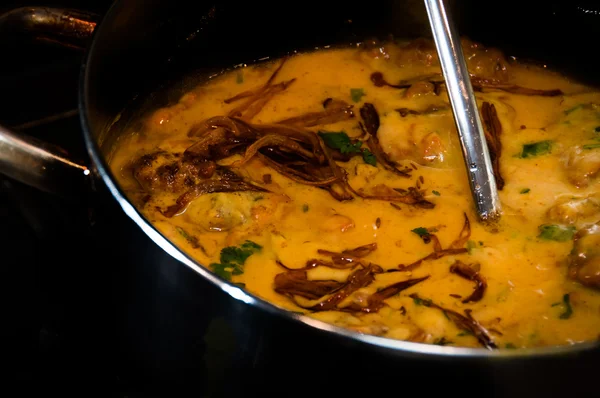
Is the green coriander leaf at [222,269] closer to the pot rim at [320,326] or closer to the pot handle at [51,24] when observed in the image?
the pot rim at [320,326]

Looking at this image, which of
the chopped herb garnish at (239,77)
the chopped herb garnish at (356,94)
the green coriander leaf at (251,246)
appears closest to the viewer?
the green coriander leaf at (251,246)

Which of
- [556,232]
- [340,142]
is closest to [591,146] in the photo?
[556,232]

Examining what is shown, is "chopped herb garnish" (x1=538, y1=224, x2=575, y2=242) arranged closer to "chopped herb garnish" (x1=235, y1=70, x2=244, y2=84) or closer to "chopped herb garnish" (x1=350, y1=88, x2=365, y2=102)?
"chopped herb garnish" (x1=350, y1=88, x2=365, y2=102)

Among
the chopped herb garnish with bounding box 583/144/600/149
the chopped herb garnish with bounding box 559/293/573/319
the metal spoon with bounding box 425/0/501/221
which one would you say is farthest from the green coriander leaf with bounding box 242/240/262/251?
the chopped herb garnish with bounding box 583/144/600/149

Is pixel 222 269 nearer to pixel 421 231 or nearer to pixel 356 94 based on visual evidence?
pixel 421 231

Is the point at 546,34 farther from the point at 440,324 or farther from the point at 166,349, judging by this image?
the point at 166,349

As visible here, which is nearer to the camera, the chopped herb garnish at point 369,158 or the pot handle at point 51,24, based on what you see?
the pot handle at point 51,24

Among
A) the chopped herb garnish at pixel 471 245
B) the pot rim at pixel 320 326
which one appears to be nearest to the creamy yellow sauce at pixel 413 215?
the chopped herb garnish at pixel 471 245

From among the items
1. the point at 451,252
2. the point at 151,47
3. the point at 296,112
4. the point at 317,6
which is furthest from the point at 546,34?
the point at 151,47
